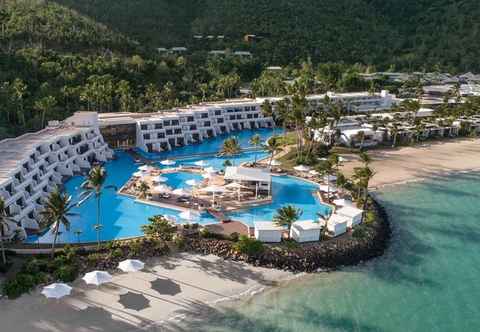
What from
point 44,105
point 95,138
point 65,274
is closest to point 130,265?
point 65,274

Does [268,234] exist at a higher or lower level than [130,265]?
higher

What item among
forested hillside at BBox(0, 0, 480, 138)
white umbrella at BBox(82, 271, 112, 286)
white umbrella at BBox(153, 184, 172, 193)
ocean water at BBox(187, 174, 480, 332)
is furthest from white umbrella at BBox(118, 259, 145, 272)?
forested hillside at BBox(0, 0, 480, 138)

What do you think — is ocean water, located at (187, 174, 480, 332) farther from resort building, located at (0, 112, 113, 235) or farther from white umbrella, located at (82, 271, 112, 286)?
resort building, located at (0, 112, 113, 235)

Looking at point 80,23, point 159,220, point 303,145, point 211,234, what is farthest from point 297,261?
point 80,23

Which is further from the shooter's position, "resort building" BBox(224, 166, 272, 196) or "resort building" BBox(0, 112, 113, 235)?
"resort building" BBox(224, 166, 272, 196)

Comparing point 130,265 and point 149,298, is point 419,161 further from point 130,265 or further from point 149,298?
point 149,298
